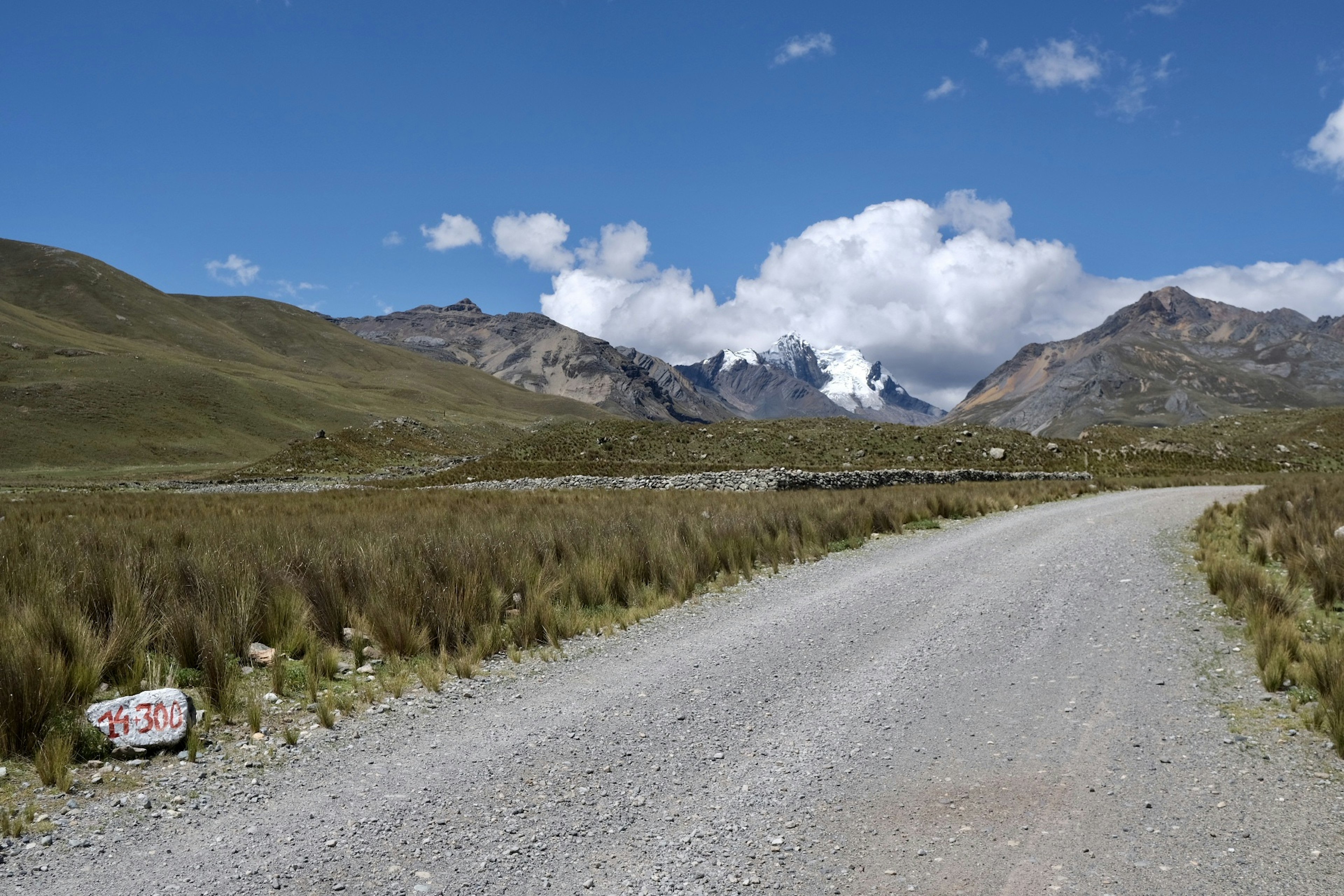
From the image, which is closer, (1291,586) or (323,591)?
(323,591)

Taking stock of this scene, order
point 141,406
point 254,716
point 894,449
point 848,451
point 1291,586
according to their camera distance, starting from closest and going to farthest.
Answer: point 254,716 → point 1291,586 → point 894,449 → point 848,451 → point 141,406

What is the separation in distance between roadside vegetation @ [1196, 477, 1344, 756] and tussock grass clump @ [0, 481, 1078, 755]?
624cm

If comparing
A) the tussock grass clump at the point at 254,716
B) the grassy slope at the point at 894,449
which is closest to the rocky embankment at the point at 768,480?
the grassy slope at the point at 894,449

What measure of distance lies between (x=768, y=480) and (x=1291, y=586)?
21529 millimetres

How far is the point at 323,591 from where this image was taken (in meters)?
8.95

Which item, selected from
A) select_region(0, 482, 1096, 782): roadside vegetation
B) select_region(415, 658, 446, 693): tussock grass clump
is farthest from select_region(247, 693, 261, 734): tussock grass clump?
select_region(415, 658, 446, 693): tussock grass clump

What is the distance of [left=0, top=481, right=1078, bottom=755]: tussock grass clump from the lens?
21.3ft

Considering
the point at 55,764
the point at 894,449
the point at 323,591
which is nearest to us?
the point at 55,764

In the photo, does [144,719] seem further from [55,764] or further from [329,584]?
[329,584]

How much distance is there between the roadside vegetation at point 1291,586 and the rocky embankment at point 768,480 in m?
14.4

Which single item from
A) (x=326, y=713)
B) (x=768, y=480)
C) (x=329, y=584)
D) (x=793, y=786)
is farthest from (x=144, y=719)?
(x=768, y=480)

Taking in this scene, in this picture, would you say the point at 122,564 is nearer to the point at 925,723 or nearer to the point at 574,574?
the point at 574,574

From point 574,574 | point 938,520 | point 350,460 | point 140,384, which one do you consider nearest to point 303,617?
point 574,574

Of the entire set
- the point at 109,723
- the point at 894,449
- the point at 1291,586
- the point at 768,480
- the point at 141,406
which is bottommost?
the point at 109,723
